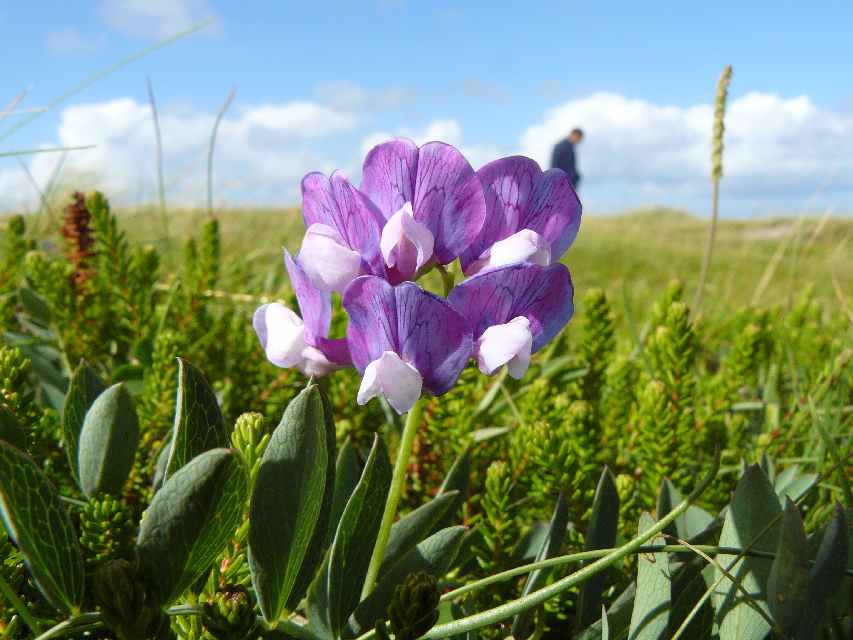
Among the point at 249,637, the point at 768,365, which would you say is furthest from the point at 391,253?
the point at 768,365

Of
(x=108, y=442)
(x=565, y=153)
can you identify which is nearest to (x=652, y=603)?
(x=108, y=442)

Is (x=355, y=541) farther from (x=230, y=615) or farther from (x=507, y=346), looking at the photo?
(x=507, y=346)

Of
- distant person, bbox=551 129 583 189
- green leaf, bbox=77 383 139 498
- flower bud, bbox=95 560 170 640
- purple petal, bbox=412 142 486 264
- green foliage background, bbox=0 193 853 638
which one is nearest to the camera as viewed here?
flower bud, bbox=95 560 170 640

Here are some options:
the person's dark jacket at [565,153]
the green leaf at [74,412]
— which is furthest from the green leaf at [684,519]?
the person's dark jacket at [565,153]

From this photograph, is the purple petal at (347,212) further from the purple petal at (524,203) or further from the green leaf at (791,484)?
the green leaf at (791,484)

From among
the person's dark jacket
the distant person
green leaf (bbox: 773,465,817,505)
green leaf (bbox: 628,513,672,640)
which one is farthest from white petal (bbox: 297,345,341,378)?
the person's dark jacket

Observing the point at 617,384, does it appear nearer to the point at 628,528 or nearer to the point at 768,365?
the point at 628,528

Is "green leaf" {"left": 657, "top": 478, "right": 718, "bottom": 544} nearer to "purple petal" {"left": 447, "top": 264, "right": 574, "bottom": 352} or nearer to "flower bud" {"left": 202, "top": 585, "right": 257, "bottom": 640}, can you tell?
"purple petal" {"left": 447, "top": 264, "right": 574, "bottom": 352}
